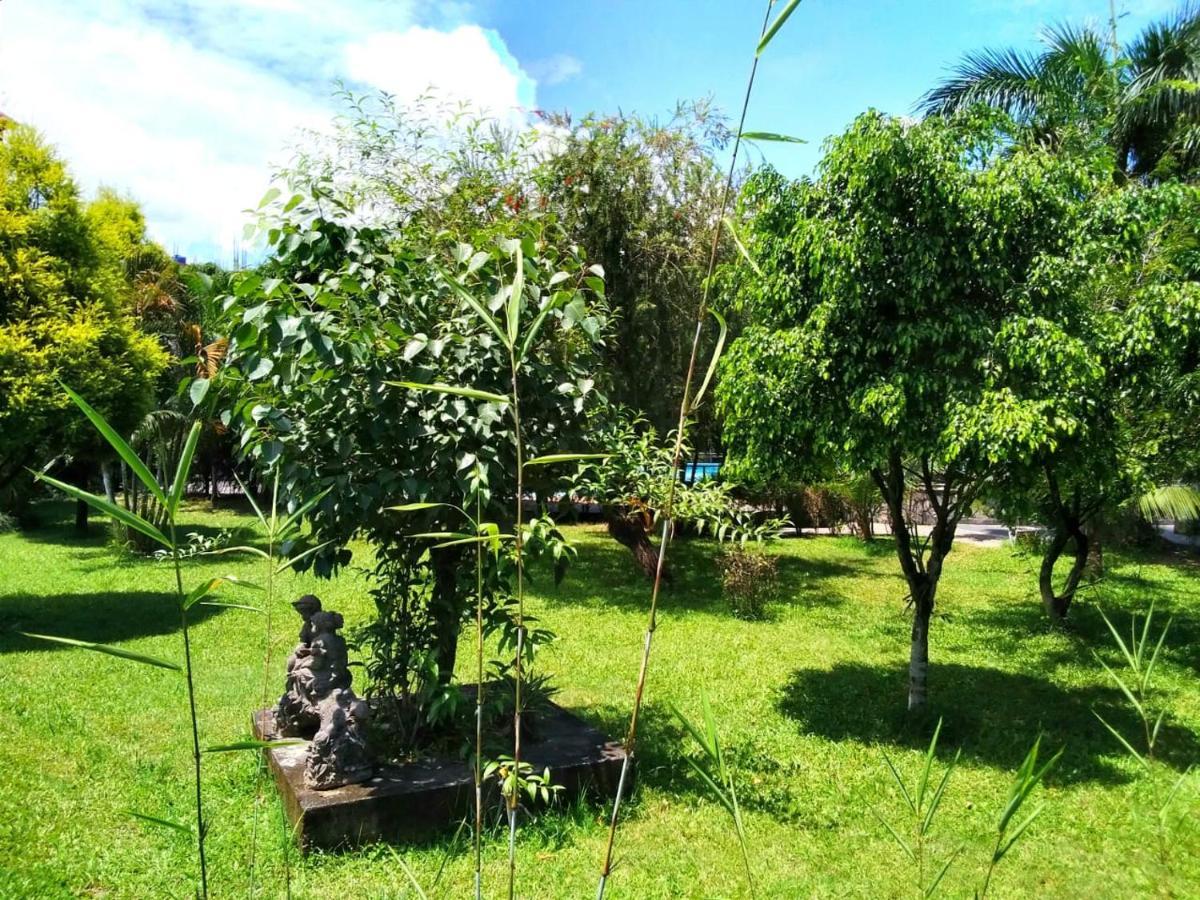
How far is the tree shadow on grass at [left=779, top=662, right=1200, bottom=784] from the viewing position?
568 centimetres

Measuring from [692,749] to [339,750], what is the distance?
2.35 m

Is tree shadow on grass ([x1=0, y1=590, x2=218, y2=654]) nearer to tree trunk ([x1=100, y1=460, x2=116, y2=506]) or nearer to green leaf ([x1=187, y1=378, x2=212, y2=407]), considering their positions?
tree trunk ([x1=100, y1=460, x2=116, y2=506])

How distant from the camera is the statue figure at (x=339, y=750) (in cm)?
388

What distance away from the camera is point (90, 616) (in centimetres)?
886

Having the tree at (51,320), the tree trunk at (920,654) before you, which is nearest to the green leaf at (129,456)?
the tree trunk at (920,654)

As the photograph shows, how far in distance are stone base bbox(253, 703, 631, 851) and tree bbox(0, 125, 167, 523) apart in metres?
4.92

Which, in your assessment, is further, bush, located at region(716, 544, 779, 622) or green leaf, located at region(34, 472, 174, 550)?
bush, located at region(716, 544, 779, 622)

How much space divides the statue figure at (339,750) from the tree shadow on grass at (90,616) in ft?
Answer: 16.3

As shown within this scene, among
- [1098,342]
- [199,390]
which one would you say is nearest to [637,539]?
[1098,342]

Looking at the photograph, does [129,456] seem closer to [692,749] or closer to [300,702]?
[300,702]

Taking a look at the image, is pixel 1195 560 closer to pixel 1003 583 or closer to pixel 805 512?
pixel 1003 583

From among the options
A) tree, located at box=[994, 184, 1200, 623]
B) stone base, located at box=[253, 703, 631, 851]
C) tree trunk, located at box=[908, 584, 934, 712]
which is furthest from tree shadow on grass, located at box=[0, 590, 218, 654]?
tree, located at box=[994, 184, 1200, 623]

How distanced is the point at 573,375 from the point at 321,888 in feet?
8.91

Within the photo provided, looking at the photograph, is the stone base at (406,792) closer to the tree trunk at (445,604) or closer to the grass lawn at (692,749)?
the grass lawn at (692,749)
